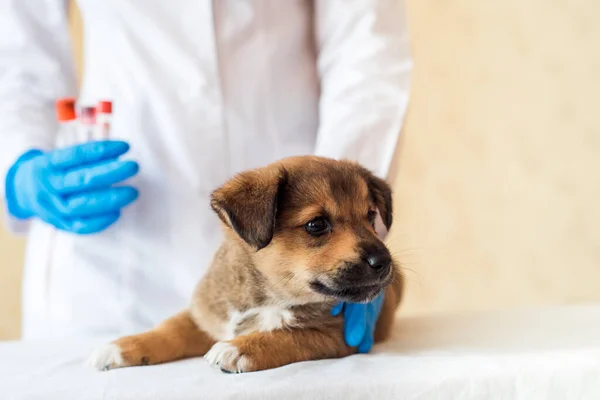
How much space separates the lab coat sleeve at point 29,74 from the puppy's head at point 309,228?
661 millimetres

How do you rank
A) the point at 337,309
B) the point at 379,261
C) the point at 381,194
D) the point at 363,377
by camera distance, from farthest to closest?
1. the point at 381,194
2. the point at 337,309
3. the point at 379,261
4. the point at 363,377

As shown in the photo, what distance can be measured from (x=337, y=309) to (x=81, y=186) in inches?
24.0

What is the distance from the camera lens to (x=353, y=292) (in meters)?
1.04

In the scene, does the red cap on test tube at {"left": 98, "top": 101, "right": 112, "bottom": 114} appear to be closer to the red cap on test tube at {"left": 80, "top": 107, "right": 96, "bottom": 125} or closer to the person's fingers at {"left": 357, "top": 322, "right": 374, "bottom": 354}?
the red cap on test tube at {"left": 80, "top": 107, "right": 96, "bottom": 125}

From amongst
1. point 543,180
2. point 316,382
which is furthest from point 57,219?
point 543,180

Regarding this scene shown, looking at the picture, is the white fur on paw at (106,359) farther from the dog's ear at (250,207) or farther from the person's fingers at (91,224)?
the person's fingers at (91,224)

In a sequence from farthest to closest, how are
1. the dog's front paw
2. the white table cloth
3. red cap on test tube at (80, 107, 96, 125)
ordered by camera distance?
red cap on test tube at (80, 107, 96, 125) < the dog's front paw < the white table cloth

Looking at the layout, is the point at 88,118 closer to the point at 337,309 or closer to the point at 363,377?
the point at 337,309

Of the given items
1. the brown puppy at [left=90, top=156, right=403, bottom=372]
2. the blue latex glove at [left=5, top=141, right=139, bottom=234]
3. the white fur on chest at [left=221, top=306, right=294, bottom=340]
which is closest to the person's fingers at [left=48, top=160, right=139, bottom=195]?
the blue latex glove at [left=5, top=141, right=139, bottom=234]

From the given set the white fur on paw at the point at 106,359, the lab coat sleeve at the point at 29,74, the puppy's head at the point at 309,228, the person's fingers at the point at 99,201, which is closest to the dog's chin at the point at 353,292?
the puppy's head at the point at 309,228

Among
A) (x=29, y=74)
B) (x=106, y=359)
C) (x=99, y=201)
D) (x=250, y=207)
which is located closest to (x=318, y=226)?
(x=250, y=207)

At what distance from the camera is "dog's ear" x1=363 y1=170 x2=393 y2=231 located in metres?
1.24

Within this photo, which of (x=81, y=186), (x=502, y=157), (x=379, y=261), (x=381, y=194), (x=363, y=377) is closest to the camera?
(x=363, y=377)

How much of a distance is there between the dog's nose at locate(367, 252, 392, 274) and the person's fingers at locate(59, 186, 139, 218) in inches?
23.2
